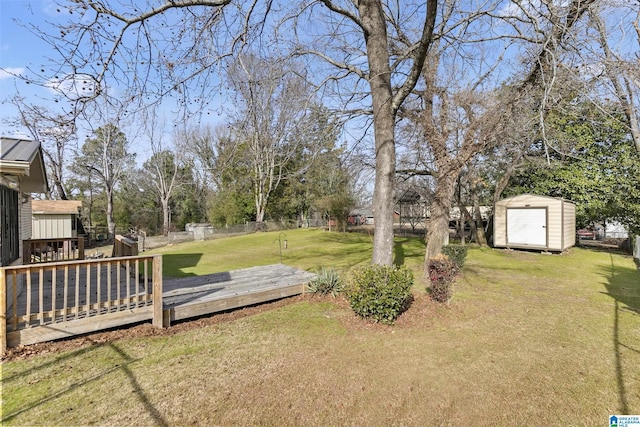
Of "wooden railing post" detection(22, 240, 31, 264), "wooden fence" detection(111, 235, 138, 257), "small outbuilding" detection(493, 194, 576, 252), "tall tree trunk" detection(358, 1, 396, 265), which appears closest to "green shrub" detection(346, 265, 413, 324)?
"tall tree trunk" detection(358, 1, 396, 265)

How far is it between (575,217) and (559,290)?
32.9 feet

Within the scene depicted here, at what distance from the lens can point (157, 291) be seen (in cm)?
445

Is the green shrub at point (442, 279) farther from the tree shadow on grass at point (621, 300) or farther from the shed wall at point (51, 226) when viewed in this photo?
the shed wall at point (51, 226)

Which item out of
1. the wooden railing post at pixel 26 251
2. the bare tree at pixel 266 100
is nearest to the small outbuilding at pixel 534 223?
the bare tree at pixel 266 100

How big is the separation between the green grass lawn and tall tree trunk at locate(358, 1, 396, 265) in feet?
4.53

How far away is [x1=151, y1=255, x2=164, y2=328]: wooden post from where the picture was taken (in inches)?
173

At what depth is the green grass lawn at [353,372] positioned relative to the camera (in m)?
2.68

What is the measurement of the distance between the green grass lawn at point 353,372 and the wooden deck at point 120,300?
14.3 inches

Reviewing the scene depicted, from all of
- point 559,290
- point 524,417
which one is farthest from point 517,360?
point 559,290

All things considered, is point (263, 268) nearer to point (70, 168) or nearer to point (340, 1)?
point (340, 1)

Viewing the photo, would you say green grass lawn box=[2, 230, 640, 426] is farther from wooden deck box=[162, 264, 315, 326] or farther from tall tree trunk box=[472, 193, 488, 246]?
tall tree trunk box=[472, 193, 488, 246]

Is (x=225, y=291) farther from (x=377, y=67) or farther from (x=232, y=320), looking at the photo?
(x=377, y=67)

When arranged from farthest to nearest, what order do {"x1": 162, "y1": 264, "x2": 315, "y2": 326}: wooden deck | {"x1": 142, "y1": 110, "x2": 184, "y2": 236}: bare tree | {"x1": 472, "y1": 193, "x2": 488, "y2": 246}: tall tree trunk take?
{"x1": 142, "y1": 110, "x2": 184, "y2": 236}: bare tree < {"x1": 472, "y1": 193, "x2": 488, "y2": 246}: tall tree trunk < {"x1": 162, "y1": 264, "x2": 315, "y2": 326}: wooden deck

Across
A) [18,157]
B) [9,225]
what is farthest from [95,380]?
[9,225]
